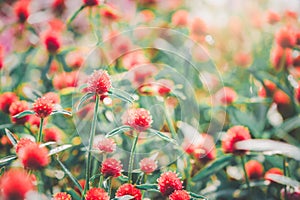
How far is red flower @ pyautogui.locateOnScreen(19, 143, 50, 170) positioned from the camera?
736 millimetres

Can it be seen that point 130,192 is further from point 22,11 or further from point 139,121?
point 22,11

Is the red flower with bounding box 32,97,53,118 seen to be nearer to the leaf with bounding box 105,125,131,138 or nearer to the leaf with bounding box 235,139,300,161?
the leaf with bounding box 105,125,131,138

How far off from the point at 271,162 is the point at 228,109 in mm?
165

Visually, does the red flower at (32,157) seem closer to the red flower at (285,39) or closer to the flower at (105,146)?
the flower at (105,146)

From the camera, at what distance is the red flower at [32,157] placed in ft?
2.42

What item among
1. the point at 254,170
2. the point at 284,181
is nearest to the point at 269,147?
the point at 284,181

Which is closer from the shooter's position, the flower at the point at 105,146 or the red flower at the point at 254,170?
the flower at the point at 105,146

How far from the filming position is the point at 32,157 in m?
0.74

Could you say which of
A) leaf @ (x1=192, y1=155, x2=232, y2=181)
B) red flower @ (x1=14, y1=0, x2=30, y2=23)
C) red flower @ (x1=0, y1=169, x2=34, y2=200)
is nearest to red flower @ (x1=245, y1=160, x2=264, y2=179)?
leaf @ (x1=192, y1=155, x2=232, y2=181)

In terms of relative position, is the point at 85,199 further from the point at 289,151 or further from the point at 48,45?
the point at 48,45

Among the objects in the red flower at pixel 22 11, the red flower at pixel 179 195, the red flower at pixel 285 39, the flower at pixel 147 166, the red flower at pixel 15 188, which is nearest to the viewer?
the red flower at pixel 15 188

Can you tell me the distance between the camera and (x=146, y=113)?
0.83m

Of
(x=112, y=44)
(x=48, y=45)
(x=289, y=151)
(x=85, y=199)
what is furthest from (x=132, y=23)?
(x=85, y=199)

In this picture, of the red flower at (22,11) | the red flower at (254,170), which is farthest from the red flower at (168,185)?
the red flower at (22,11)
